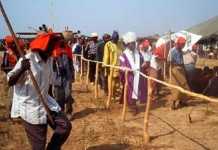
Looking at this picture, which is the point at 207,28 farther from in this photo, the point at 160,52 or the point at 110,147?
the point at 110,147

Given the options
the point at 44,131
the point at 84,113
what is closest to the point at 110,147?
the point at 44,131

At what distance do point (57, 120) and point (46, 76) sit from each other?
56 centimetres

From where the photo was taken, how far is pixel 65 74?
30.4 ft

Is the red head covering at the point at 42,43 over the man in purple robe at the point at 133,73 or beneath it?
over

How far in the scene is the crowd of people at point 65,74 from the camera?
211 inches

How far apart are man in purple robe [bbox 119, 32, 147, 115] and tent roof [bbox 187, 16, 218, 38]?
22735 mm

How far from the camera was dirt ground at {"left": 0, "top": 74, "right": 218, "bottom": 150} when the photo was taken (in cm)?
745

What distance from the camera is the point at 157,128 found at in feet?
28.2

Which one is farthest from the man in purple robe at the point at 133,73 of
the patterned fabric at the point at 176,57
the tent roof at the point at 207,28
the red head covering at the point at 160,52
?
the tent roof at the point at 207,28

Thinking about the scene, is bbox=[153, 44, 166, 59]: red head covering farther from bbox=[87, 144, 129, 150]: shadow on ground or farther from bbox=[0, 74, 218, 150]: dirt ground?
bbox=[87, 144, 129, 150]: shadow on ground

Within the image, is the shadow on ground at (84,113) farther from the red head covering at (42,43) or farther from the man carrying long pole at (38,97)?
the red head covering at (42,43)

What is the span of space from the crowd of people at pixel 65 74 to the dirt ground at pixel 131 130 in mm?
488

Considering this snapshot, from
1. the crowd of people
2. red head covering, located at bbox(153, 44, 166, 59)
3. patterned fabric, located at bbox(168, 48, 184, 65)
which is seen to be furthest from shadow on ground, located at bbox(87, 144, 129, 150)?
red head covering, located at bbox(153, 44, 166, 59)

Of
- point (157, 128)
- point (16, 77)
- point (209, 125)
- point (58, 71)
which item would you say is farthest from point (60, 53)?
point (16, 77)
